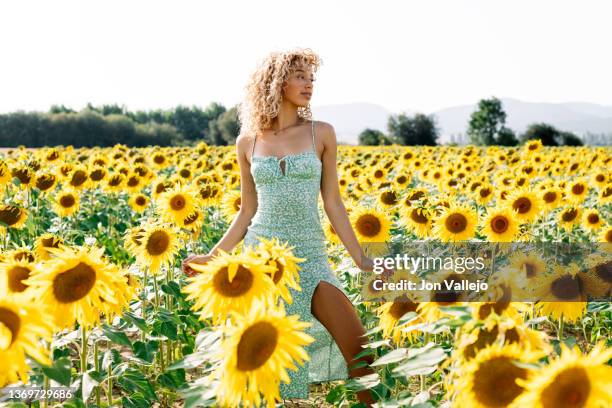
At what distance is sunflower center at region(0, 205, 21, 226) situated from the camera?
507cm

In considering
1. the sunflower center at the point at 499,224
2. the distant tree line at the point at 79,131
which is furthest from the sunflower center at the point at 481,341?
the distant tree line at the point at 79,131

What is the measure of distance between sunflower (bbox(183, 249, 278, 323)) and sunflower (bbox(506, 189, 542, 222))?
477cm

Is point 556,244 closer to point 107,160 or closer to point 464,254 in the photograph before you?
point 464,254

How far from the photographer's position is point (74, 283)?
248 cm

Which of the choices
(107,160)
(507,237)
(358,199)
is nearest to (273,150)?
(507,237)

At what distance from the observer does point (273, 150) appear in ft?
13.7

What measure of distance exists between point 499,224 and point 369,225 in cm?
126

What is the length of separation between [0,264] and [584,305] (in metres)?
3.03

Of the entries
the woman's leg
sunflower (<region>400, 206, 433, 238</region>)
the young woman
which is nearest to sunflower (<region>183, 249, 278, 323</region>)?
the woman's leg

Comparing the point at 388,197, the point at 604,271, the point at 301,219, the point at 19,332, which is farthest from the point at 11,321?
the point at 388,197

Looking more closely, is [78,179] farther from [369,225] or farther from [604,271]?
[604,271]

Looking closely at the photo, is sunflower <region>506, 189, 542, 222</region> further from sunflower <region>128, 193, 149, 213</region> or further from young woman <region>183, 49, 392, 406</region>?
sunflower <region>128, 193, 149, 213</region>

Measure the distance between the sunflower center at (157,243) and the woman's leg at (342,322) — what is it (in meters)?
1.32

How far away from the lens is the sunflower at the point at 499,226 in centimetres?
575
